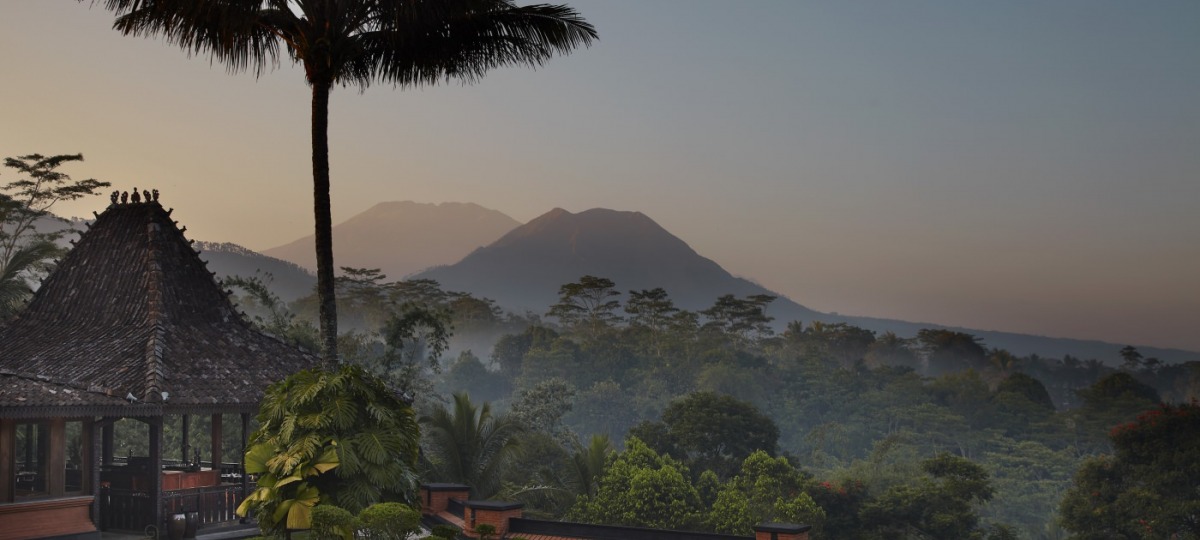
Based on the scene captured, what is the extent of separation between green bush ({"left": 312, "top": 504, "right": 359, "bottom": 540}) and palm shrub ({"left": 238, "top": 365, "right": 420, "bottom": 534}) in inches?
23.8

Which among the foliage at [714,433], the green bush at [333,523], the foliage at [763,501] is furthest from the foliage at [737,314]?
the green bush at [333,523]

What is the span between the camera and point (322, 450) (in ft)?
40.8

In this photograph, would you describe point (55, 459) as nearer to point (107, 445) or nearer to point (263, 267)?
point (107, 445)

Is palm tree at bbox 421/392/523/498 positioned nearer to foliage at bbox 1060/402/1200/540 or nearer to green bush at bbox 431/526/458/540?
green bush at bbox 431/526/458/540

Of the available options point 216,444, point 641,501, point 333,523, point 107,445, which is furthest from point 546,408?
point 333,523

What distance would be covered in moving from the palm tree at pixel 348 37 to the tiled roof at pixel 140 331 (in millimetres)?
2225

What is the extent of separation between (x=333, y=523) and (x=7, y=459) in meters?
5.79

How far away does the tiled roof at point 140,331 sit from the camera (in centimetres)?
1574

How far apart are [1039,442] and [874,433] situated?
9.21m

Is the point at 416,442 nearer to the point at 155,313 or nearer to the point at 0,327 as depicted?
the point at 155,313

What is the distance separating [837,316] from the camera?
166m

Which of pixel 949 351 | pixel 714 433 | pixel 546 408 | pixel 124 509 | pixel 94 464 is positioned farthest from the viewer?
pixel 949 351

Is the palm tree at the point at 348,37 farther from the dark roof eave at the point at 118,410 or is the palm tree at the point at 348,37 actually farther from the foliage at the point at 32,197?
the foliage at the point at 32,197

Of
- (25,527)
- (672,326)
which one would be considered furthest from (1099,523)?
(672,326)
